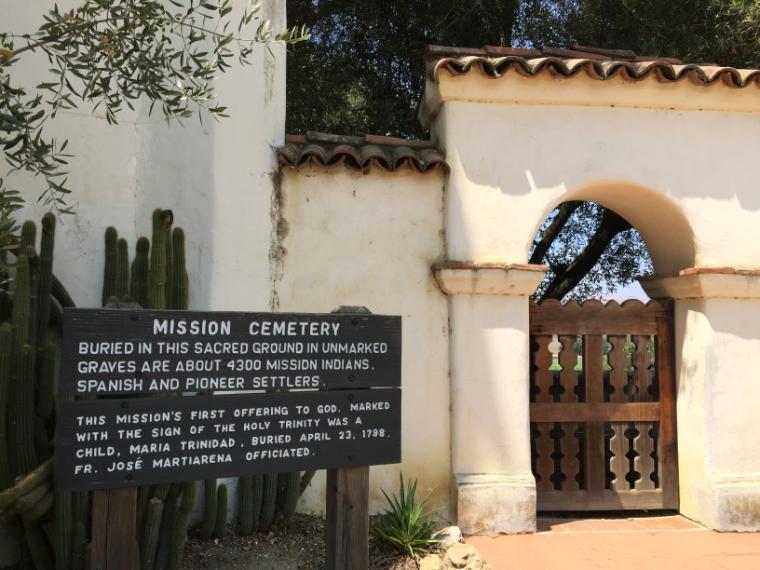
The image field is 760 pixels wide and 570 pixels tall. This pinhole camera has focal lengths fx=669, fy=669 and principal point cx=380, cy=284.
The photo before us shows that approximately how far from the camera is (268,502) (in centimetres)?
472

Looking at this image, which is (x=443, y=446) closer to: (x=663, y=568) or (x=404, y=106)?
(x=663, y=568)

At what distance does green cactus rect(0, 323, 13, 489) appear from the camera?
11.9 ft

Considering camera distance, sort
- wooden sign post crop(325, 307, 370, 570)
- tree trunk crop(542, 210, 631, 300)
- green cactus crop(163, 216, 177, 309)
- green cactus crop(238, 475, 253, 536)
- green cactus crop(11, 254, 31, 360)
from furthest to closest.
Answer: tree trunk crop(542, 210, 631, 300), green cactus crop(238, 475, 253, 536), green cactus crop(163, 216, 177, 309), green cactus crop(11, 254, 31, 360), wooden sign post crop(325, 307, 370, 570)

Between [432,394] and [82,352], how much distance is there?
3.07 metres

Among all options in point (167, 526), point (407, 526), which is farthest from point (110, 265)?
point (407, 526)

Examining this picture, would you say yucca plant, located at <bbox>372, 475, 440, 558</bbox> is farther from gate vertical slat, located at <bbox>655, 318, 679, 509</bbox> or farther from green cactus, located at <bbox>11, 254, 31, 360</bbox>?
green cactus, located at <bbox>11, 254, 31, 360</bbox>

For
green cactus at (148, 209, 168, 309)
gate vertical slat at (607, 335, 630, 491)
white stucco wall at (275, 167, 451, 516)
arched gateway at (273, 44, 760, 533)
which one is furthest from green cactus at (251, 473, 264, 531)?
gate vertical slat at (607, 335, 630, 491)

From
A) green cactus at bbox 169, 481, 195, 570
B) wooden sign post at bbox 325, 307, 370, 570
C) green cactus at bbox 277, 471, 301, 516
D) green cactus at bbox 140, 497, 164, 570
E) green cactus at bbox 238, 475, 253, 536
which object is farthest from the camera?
green cactus at bbox 277, 471, 301, 516

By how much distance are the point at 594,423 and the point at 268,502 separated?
9.96ft

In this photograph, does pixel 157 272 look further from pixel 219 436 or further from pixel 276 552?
pixel 276 552

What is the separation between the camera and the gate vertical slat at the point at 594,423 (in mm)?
5988

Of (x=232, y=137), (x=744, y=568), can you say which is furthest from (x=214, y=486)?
(x=744, y=568)

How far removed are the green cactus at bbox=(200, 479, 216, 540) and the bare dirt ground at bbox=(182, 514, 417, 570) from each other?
0.09m

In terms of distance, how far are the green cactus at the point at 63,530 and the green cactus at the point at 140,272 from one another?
4.42 ft
